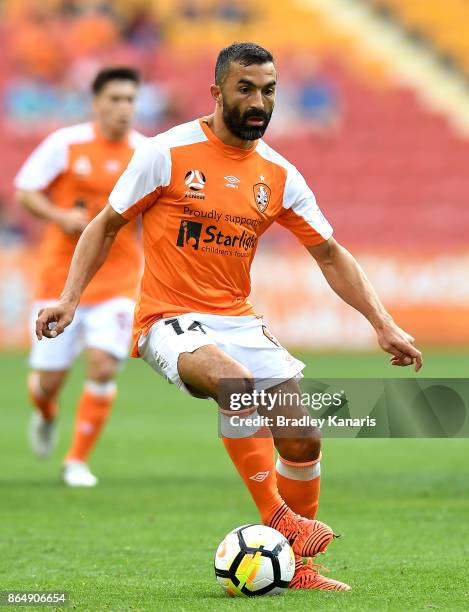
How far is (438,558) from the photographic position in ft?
18.8

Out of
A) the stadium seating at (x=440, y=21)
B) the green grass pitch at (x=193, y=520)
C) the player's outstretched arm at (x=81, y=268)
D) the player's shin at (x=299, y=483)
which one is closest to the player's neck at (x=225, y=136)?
the player's outstretched arm at (x=81, y=268)

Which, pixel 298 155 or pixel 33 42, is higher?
pixel 33 42

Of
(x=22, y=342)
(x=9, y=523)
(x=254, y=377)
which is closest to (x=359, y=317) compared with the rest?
(x=22, y=342)

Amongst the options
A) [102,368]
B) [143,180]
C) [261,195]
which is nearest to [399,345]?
[261,195]

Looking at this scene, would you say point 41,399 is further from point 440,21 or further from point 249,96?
point 440,21

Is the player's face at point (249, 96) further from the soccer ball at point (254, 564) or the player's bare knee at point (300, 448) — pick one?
the soccer ball at point (254, 564)

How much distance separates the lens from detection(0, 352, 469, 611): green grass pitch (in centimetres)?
489

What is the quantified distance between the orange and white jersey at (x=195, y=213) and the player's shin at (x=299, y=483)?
0.69 metres

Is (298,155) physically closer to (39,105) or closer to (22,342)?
(39,105)

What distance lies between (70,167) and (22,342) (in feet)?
41.5

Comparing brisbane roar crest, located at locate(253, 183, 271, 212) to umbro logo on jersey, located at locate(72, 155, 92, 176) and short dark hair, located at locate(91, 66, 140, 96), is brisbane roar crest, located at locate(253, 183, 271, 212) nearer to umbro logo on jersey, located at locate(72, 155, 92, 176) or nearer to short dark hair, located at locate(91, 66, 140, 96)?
short dark hair, located at locate(91, 66, 140, 96)

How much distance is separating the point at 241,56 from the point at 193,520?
118 inches

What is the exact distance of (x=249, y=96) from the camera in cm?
513

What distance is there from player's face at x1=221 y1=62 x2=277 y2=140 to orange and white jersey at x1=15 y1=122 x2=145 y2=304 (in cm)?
Answer: 382
